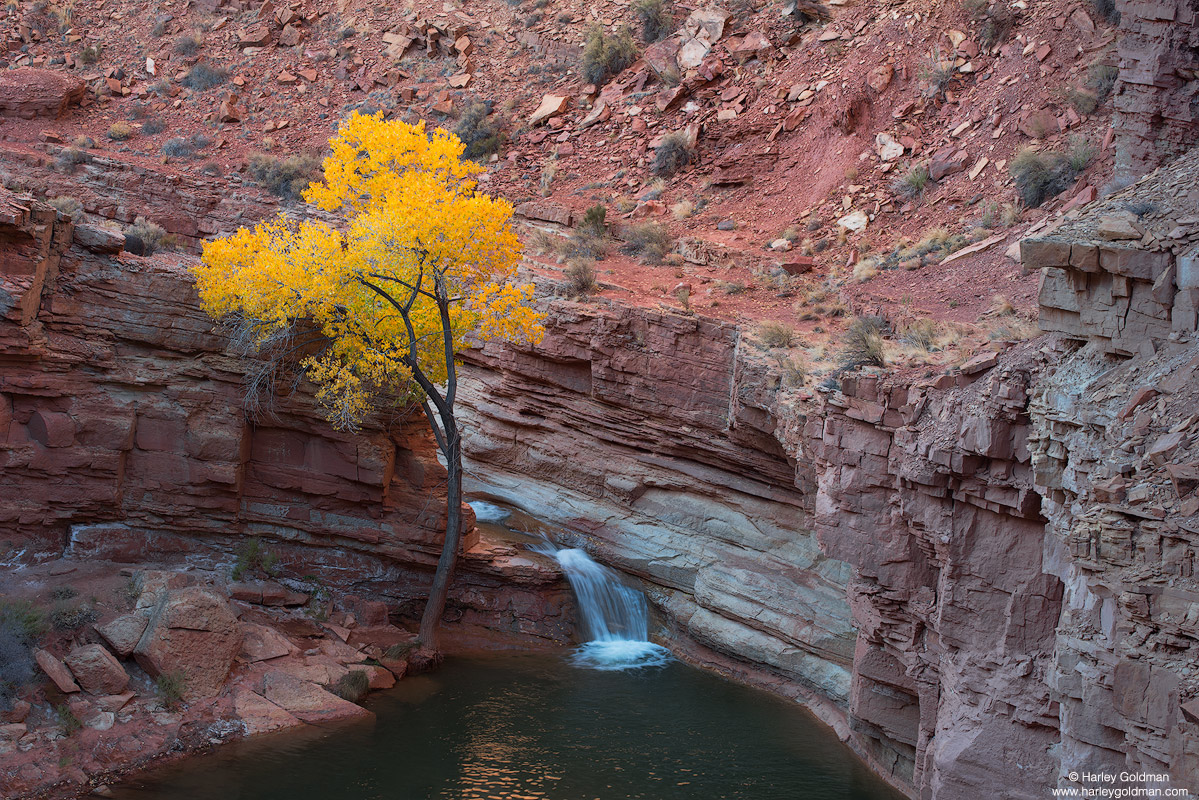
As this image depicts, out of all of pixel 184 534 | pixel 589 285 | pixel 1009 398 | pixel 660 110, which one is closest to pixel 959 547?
pixel 1009 398

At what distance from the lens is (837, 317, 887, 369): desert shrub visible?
48.0ft

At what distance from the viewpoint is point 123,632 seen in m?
13.7

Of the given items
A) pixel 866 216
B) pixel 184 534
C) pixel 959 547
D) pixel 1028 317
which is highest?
pixel 866 216

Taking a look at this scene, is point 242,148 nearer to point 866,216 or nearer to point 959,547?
point 866,216

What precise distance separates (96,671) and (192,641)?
50.6 inches

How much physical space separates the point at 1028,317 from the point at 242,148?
88.8 ft

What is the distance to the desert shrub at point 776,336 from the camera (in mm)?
17878

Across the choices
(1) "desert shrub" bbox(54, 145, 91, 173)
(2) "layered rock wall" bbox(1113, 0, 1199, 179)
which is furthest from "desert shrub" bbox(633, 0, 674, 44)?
(2) "layered rock wall" bbox(1113, 0, 1199, 179)

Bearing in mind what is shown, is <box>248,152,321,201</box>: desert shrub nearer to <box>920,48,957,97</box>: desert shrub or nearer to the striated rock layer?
the striated rock layer

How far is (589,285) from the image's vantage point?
2091 centimetres

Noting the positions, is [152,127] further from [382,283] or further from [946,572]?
[946,572]

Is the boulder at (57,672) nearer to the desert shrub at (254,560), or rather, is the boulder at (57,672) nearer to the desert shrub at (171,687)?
the desert shrub at (171,687)

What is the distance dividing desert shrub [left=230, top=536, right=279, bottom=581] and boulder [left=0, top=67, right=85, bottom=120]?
23.1 m

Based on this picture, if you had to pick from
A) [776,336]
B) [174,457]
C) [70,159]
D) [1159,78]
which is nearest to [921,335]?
[776,336]
